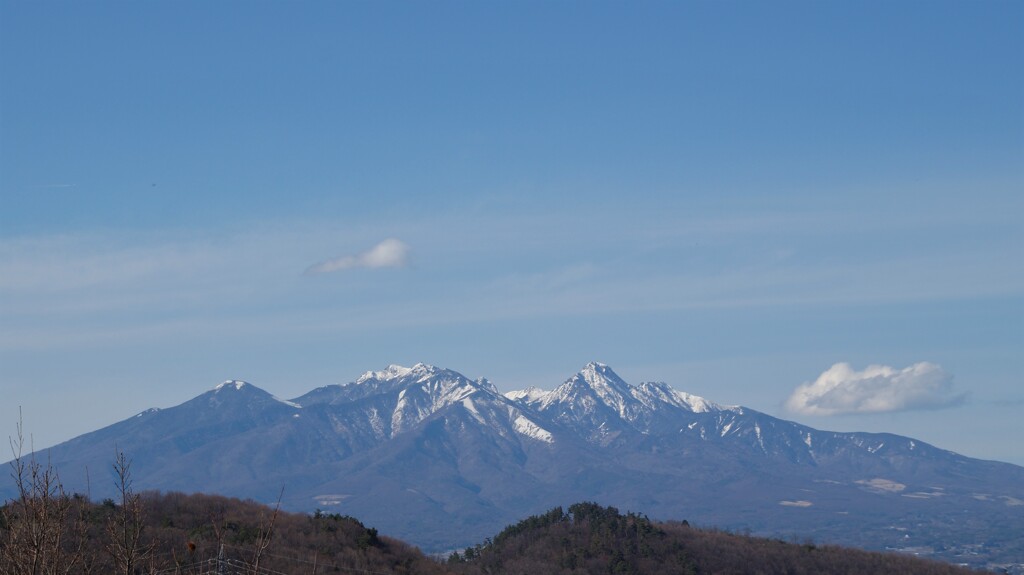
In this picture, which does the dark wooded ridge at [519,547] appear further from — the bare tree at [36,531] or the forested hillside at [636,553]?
the bare tree at [36,531]

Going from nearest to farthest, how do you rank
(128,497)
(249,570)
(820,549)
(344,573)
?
(249,570) < (128,497) < (344,573) < (820,549)

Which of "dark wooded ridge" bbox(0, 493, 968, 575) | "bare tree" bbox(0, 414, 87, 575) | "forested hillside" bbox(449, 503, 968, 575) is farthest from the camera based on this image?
"forested hillside" bbox(449, 503, 968, 575)

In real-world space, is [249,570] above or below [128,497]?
below

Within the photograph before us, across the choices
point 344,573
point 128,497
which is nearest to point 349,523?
point 344,573

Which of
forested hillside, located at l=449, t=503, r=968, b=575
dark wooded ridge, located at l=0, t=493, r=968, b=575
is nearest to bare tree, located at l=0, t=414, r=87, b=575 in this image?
dark wooded ridge, located at l=0, t=493, r=968, b=575

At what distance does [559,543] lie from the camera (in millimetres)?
115875

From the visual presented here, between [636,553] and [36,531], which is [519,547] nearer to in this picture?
[636,553]

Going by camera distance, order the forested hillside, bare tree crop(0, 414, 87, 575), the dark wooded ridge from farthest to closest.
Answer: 1. the forested hillside
2. the dark wooded ridge
3. bare tree crop(0, 414, 87, 575)

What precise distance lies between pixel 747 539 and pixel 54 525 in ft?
379

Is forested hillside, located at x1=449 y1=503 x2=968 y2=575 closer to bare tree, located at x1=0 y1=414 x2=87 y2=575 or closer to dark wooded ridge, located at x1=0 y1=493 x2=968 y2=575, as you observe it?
dark wooded ridge, located at x1=0 y1=493 x2=968 y2=575

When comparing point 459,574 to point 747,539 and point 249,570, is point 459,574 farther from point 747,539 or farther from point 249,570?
point 249,570

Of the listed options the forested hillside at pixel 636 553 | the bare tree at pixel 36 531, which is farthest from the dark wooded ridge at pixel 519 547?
the bare tree at pixel 36 531

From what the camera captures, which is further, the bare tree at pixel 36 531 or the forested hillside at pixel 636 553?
the forested hillside at pixel 636 553

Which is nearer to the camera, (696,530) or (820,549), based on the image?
(820,549)
